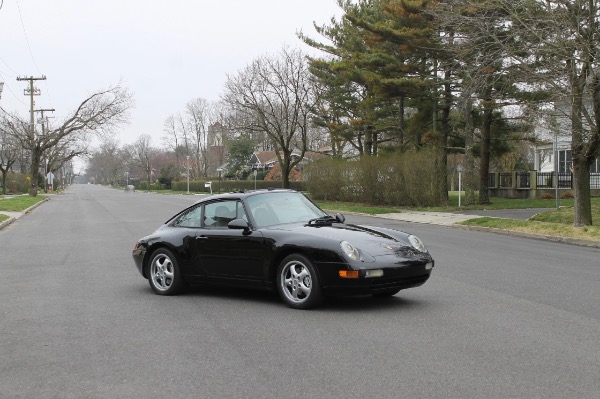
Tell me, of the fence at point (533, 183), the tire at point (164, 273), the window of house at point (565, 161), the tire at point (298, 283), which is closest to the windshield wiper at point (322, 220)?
the tire at point (298, 283)

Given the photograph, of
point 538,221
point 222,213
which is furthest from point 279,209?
point 538,221

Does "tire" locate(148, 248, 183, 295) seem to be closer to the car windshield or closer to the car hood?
the car windshield

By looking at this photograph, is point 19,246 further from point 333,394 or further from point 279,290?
point 333,394

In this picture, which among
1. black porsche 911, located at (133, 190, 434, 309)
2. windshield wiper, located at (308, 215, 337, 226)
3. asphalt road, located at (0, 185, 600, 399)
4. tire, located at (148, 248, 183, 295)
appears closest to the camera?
asphalt road, located at (0, 185, 600, 399)

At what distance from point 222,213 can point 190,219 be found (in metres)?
0.62

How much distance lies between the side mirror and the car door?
56 millimetres

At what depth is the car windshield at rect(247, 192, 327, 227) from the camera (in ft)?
27.7

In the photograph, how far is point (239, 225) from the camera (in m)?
8.14

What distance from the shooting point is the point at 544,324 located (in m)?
6.92

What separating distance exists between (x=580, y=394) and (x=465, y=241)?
1333cm

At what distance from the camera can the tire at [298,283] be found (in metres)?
7.53

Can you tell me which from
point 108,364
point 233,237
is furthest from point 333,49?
point 108,364

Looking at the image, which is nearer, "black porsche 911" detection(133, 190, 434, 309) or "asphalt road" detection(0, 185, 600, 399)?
"asphalt road" detection(0, 185, 600, 399)

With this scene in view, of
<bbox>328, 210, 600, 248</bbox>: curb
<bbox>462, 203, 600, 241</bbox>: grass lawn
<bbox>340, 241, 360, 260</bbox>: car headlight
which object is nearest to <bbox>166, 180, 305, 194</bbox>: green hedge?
<bbox>462, 203, 600, 241</bbox>: grass lawn
